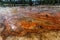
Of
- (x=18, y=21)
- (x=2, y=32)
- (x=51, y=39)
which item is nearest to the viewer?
(x=51, y=39)

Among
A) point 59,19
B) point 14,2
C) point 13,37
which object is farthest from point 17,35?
point 14,2

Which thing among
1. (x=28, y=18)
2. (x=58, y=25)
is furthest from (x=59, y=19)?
(x=28, y=18)

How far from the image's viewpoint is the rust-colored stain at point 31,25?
62.5 inches

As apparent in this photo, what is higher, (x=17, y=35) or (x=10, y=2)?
(x=10, y=2)

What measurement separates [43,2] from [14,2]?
1.98 feet

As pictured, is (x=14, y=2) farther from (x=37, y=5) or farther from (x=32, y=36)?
(x=32, y=36)

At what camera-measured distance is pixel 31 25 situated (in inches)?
68.0

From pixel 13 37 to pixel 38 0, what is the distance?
4.53ft

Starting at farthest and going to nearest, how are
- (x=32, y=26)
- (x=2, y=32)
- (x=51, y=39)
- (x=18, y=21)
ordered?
(x=18, y=21) < (x=32, y=26) < (x=2, y=32) < (x=51, y=39)

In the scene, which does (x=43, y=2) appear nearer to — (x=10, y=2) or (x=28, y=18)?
(x=10, y=2)

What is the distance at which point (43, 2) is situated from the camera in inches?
106

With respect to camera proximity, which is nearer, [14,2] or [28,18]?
[28,18]

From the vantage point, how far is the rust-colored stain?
1.59 m

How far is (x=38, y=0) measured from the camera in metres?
2.65
